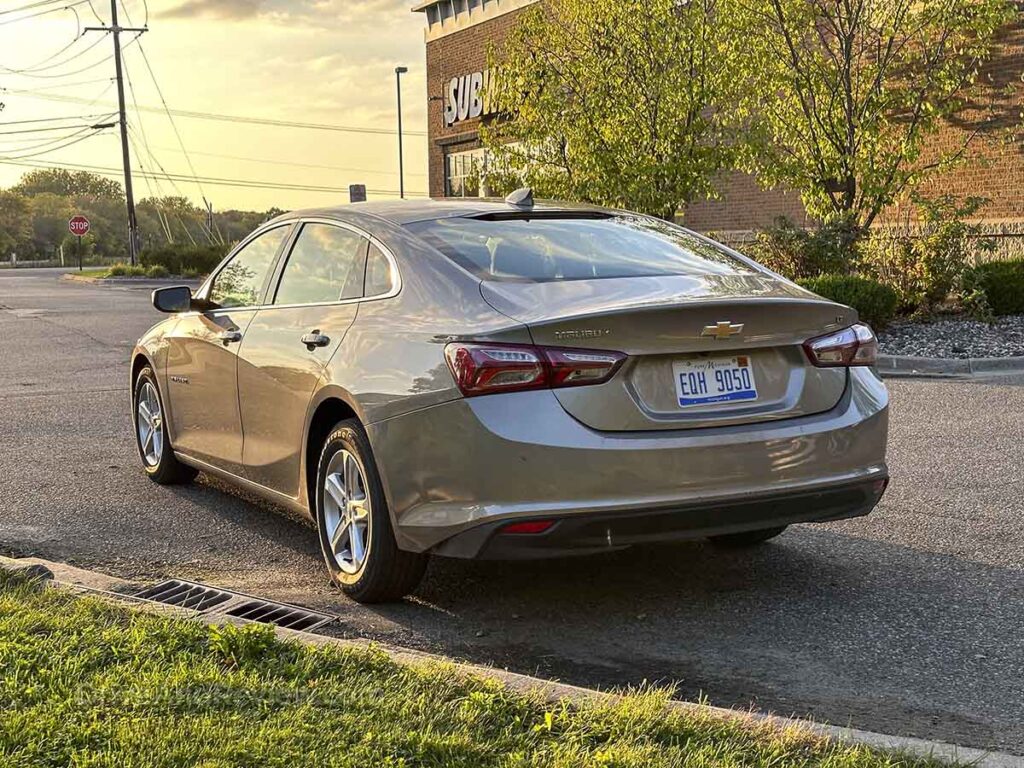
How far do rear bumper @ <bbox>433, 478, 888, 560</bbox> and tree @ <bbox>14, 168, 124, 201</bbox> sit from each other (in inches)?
6238

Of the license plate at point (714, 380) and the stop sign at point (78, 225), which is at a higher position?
the stop sign at point (78, 225)

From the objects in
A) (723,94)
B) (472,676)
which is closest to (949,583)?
(472,676)

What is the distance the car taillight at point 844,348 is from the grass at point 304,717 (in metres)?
1.53

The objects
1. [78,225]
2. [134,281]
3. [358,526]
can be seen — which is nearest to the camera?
[358,526]

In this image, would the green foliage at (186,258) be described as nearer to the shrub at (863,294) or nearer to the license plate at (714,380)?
the shrub at (863,294)

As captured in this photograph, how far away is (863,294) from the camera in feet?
47.6

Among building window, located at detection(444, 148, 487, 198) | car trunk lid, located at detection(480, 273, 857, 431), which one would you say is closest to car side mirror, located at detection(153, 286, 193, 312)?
car trunk lid, located at detection(480, 273, 857, 431)

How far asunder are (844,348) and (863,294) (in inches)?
407

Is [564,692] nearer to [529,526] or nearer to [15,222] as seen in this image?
[529,526]

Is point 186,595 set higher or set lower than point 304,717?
A: lower

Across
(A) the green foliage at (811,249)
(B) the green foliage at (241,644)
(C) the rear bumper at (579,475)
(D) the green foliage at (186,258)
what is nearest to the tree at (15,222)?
(D) the green foliage at (186,258)

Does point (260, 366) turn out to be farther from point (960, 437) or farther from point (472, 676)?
point (960, 437)

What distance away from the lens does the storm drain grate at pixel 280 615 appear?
448 centimetres

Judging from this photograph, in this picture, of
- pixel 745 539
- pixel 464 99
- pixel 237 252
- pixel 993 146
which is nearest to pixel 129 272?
pixel 464 99
